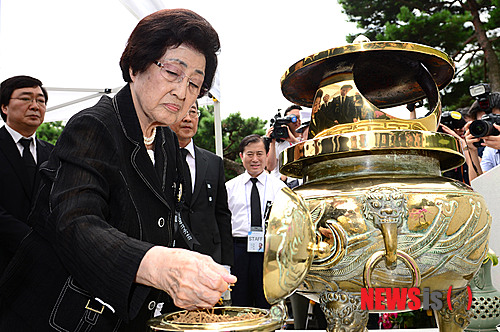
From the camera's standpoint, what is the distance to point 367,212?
0.62 meters

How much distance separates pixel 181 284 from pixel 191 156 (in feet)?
7.97

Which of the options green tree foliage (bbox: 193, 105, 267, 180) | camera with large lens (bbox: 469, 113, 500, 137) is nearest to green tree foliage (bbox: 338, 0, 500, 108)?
green tree foliage (bbox: 193, 105, 267, 180)

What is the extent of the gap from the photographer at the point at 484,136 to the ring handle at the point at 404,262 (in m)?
1.53

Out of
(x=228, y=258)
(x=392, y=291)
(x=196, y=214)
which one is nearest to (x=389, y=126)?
(x=392, y=291)

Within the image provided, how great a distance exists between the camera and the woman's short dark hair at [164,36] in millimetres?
994

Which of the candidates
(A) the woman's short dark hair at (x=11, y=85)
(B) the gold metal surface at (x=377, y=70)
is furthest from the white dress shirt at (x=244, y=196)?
(B) the gold metal surface at (x=377, y=70)

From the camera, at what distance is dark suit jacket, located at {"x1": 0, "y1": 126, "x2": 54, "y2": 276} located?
200 centimetres

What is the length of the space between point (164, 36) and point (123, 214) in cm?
43

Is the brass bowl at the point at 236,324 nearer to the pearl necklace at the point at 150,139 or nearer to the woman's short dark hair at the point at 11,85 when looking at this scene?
the pearl necklace at the point at 150,139

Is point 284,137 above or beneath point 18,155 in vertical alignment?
above

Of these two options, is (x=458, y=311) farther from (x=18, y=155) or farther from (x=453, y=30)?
(x=453, y=30)

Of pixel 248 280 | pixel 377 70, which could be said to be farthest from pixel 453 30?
pixel 377 70

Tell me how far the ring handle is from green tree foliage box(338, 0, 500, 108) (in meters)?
9.13

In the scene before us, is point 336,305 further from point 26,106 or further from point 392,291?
point 26,106
